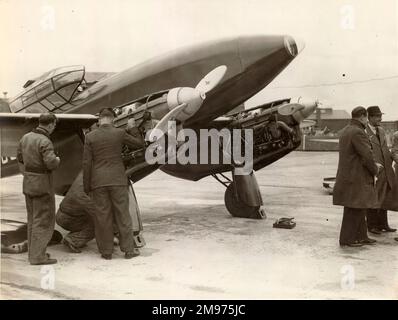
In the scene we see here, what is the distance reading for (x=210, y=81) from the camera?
646 cm

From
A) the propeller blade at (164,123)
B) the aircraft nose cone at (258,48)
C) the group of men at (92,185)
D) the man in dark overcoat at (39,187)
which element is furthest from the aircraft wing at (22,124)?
the aircraft nose cone at (258,48)

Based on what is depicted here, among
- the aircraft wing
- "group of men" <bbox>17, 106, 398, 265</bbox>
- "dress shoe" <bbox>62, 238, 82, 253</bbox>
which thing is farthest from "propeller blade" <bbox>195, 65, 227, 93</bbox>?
"dress shoe" <bbox>62, 238, 82, 253</bbox>

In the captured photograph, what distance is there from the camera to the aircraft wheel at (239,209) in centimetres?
891

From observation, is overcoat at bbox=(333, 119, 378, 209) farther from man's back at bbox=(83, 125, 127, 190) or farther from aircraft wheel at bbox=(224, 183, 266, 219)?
man's back at bbox=(83, 125, 127, 190)

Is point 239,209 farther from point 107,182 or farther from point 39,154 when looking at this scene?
point 39,154

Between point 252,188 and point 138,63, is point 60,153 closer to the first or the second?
point 138,63

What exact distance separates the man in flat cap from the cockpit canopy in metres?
4.18

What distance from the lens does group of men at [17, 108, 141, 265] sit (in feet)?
19.1

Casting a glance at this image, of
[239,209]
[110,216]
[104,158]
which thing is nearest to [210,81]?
[104,158]

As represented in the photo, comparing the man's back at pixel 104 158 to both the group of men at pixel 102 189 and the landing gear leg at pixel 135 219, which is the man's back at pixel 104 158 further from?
the landing gear leg at pixel 135 219

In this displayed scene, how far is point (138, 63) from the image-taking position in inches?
300
